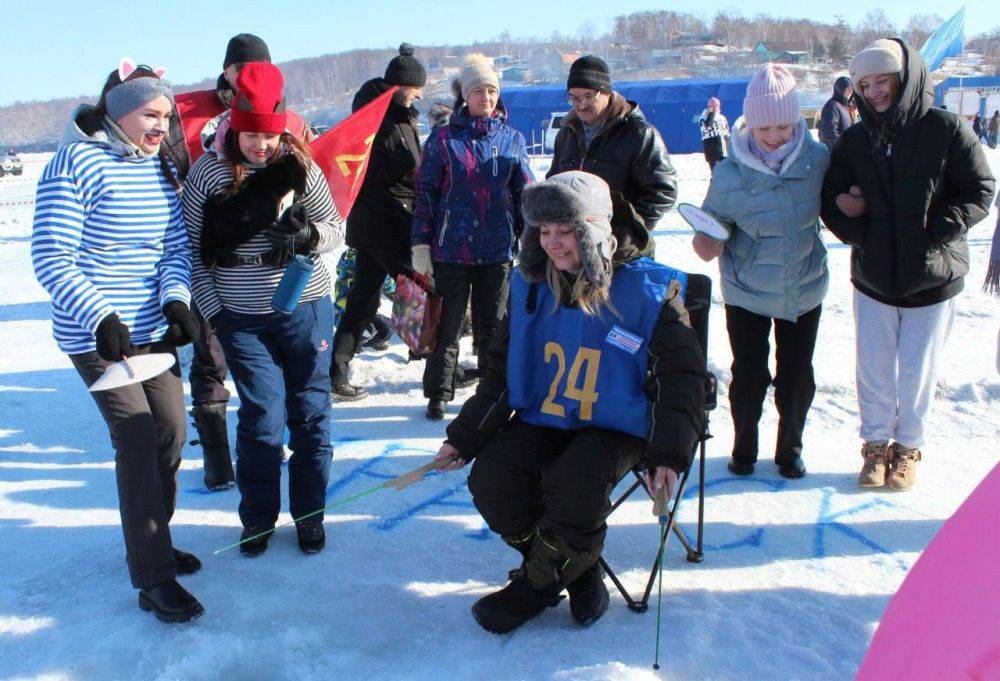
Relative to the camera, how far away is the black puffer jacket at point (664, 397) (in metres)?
2.51

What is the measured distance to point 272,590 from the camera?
2.93 metres

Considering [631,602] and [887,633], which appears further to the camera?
[631,602]

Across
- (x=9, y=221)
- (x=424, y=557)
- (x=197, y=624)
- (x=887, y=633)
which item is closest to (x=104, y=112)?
(x=197, y=624)

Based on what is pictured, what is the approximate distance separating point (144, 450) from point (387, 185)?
2561 mm

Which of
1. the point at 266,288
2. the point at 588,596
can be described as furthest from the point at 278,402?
the point at 588,596

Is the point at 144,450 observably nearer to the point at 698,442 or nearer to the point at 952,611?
the point at 698,442

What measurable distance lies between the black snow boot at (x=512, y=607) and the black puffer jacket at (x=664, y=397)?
1.47 feet

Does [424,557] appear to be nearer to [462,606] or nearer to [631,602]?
[462,606]

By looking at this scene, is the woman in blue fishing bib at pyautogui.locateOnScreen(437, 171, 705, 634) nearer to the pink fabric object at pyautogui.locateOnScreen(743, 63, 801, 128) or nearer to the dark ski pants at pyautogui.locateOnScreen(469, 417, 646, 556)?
the dark ski pants at pyautogui.locateOnScreen(469, 417, 646, 556)

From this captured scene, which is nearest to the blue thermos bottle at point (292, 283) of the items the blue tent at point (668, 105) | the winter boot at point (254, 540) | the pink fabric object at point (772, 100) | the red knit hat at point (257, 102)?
the red knit hat at point (257, 102)

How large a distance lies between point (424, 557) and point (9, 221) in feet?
45.6

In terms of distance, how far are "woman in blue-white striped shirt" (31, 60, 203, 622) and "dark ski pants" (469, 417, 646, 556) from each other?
3.39 feet

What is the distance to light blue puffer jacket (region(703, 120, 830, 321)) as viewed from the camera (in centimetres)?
347

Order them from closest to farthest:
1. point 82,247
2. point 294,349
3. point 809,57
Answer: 1. point 82,247
2. point 294,349
3. point 809,57
